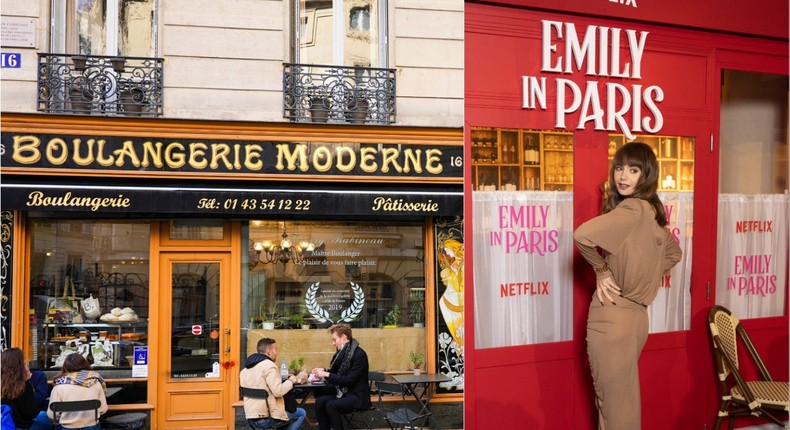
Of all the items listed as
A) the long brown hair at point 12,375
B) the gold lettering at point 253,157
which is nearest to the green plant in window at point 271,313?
the gold lettering at point 253,157

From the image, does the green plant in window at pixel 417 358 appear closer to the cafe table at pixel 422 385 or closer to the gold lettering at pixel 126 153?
the cafe table at pixel 422 385

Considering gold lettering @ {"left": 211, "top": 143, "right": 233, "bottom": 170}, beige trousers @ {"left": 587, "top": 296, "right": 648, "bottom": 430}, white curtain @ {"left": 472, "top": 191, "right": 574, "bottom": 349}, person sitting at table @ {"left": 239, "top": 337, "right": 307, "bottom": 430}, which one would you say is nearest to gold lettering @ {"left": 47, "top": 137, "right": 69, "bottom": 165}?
gold lettering @ {"left": 211, "top": 143, "right": 233, "bottom": 170}

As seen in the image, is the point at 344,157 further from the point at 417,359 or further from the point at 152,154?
the point at 417,359

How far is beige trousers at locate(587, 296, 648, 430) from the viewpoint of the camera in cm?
513

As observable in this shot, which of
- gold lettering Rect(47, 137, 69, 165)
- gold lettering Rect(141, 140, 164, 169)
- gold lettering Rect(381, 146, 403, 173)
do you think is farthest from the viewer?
gold lettering Rect(381, 146, 403, 173)

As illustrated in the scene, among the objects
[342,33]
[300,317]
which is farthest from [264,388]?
[342,33]

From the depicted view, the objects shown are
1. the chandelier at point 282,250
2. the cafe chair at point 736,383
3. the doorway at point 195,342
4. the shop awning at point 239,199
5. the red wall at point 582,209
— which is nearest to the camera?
the red wall at point 582,209

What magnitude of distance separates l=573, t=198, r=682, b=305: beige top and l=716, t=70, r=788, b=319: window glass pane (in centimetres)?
170

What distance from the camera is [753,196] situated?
6.73m

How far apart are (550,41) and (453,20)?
2.23 metres

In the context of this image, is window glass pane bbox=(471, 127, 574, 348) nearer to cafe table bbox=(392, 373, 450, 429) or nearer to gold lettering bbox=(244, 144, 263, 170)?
cafe table bbox=(392, 373, 450, 429)

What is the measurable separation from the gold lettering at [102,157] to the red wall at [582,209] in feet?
11.8

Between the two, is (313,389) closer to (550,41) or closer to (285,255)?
(285,255)

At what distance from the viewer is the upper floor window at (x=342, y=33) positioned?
303 inches
